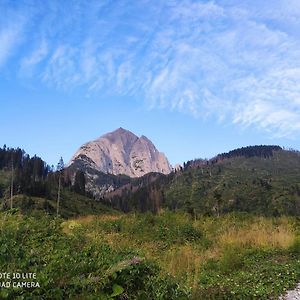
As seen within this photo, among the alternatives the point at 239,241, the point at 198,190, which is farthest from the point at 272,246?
the point at 198,190

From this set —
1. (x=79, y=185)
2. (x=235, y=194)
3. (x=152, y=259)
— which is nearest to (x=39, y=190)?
(x=79, y=185)

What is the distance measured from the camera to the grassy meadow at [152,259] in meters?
5.18

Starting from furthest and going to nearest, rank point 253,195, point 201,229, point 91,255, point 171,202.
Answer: point 171,202 < point 253,195 < point 201,229 < point 91,255

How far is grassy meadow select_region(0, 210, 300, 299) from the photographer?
17.0 feet

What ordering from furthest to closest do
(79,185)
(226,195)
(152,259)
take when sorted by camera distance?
(79,185) → (226,195) → (152,259)

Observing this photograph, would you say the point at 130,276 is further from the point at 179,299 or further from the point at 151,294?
the point at 179,299

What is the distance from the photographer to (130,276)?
5887 millimetres

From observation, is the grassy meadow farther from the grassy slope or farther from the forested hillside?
the forested hillside

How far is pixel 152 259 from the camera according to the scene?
30.4 ft

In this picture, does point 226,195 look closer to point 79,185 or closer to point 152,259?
point 79,185

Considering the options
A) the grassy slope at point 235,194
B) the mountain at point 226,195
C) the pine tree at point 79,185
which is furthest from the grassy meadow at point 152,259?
the pine tree at point 79,185

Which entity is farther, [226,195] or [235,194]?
[226,195]

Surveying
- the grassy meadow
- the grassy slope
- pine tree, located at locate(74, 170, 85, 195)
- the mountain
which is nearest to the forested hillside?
pine tree, located at locate(74, 170, 85, 195)

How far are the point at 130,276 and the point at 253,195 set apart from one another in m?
125
